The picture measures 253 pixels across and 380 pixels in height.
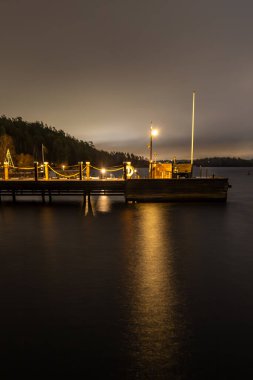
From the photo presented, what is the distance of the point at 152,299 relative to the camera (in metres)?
7.76

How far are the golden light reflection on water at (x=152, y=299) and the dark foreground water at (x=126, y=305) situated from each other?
0.02 metres

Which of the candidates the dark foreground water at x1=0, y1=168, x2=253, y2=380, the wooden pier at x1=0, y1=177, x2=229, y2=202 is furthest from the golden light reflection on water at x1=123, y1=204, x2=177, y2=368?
the wooden pier at x1=0, y1=177, x2=229, y2=202

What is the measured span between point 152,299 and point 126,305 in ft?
2.42

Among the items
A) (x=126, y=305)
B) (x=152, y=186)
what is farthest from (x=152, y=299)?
(x=152, y=186)

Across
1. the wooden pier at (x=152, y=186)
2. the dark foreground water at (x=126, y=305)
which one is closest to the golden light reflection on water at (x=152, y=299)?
the dark foreground water at (x=126, y=305)

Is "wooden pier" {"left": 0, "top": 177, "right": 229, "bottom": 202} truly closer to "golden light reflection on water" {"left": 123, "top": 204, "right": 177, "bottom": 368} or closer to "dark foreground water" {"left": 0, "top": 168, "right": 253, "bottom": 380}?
"dark foreground water" {"left": 0, "top": 168, "right": 253, "bottom": 380}

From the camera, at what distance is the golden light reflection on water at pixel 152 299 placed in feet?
18.5

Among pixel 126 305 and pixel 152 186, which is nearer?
pixel 126 305

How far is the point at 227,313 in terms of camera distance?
7027 mm

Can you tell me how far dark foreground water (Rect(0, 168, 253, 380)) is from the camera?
5270 mm

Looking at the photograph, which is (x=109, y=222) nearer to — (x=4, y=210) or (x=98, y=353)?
(x=4, y=210)

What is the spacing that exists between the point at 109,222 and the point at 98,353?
1358 centimetres

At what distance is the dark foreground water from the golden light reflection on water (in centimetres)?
2

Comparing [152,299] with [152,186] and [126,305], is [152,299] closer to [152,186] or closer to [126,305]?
[126,305]
